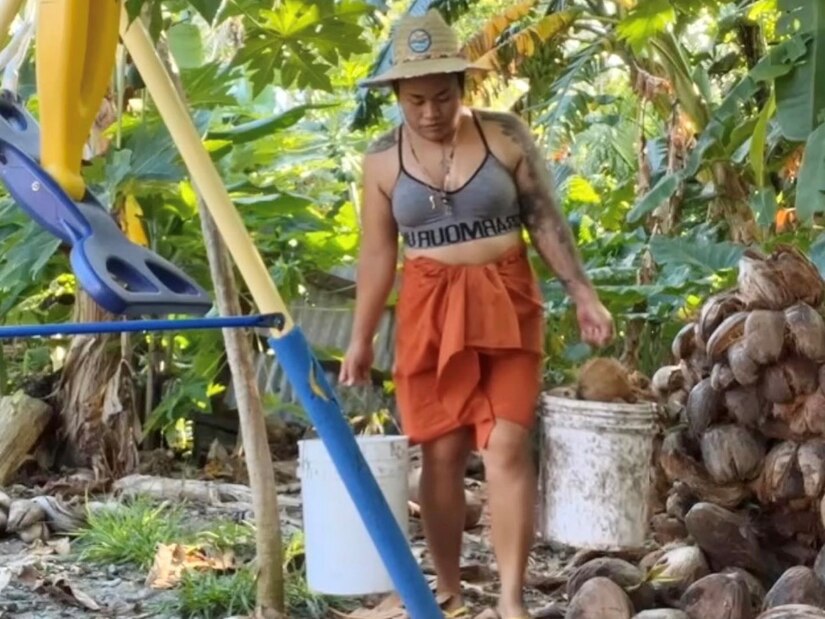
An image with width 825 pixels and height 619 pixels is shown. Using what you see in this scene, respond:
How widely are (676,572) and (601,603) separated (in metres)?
0.34

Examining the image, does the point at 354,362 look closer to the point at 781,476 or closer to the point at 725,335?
the point at 725,335

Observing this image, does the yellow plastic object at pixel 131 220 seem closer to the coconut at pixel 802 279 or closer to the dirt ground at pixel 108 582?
the dirt ground at pixel 108 582

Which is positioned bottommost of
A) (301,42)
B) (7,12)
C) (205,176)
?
(205,176)

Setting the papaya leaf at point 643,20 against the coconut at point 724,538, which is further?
the papaya leaf at point 643,20

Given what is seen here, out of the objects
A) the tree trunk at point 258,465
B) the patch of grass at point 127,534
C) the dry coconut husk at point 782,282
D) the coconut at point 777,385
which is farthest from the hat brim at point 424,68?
the patch of grass at point 127,534

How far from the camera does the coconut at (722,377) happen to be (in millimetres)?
2303

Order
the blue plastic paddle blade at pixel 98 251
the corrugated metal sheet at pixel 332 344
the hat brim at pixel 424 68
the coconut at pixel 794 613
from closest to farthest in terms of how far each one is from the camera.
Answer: the blue plastic paddle blade at pixel 98 251 < the coconut at pixel 794 613 < the hat brim at pixel 424 68 < the corrugated metal sheet at pixel 332 344

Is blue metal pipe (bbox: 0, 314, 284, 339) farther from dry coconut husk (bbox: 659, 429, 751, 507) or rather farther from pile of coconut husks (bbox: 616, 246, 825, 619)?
dry coconut husk (bbox: 659, 429, 751, 507)

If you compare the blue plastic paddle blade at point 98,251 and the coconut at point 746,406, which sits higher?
the blue plastic paddle blade at point 98,251

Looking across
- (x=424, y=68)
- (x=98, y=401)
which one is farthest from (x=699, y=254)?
(x=98, y=401)

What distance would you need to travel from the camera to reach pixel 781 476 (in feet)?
7.31

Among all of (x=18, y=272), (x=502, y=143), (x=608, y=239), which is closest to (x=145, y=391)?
(x=18, y=272)

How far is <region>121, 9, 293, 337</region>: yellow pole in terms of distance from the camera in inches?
57.7

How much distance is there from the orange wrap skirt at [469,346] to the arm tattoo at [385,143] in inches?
8.5
